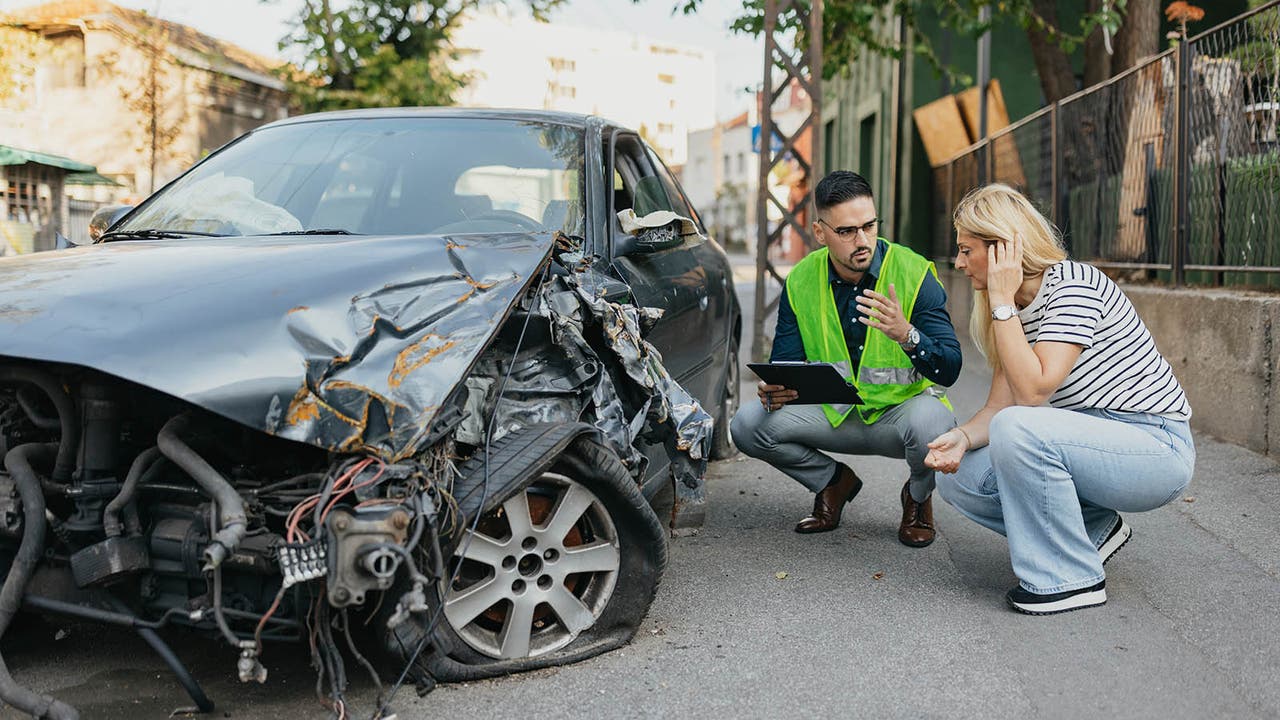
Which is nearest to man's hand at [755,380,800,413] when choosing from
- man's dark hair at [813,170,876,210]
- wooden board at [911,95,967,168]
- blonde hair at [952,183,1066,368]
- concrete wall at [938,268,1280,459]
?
man's dark hair at [813,170,876,210]

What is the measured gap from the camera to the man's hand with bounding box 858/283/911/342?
411 cm

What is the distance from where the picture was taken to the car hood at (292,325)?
8.27 feet

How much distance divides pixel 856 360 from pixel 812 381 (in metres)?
0.37

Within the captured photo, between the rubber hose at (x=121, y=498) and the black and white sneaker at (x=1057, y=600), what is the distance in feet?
8.50

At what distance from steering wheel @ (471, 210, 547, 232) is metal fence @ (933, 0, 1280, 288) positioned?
2.32 m

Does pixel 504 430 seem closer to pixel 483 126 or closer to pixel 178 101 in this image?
pixel 483 126

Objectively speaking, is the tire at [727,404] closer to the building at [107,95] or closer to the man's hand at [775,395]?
the man's hand at [775,395]

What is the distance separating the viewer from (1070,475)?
364 centimetres

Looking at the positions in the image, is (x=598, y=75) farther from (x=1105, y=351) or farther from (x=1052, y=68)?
(x=1105, y=351)

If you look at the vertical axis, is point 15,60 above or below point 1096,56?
above

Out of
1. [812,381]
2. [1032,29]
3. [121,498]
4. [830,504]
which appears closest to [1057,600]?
[812,381]

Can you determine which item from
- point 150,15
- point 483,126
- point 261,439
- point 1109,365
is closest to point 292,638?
point 261,439

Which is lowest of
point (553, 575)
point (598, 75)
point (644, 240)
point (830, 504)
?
point (830, 504)

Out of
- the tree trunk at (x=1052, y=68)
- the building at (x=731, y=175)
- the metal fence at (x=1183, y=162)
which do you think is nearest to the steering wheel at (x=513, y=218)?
the metal fence at (x=1183, y=162)
